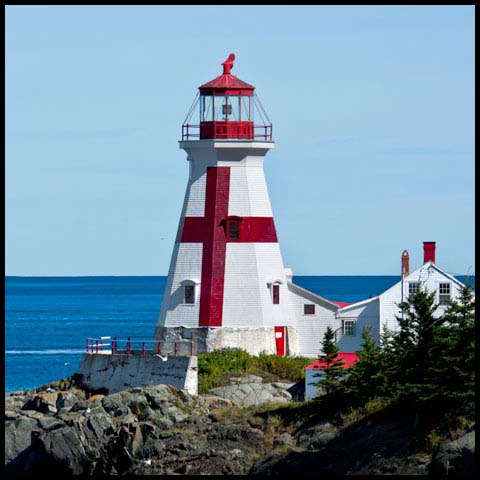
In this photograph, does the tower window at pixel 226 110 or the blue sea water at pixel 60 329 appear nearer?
the tower window at pixel 226 110

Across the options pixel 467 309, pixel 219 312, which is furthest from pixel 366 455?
pixel 219 312

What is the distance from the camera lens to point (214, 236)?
A: 4450 cm

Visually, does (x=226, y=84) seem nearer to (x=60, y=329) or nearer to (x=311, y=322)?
(x=311, y=322)

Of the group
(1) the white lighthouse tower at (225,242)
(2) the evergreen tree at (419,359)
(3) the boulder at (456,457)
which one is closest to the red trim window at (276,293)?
(1) the white lighthouse tower at (225,242)

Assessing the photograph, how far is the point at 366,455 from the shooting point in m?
33.8

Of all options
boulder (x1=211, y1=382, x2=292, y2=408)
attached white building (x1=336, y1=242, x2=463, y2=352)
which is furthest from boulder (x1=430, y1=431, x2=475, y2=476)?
attached white building (x1=336, y1=242, x2=463, y2=352)

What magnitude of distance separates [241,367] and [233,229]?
367cm

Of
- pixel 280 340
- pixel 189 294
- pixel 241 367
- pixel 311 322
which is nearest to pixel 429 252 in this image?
pixel 311 322

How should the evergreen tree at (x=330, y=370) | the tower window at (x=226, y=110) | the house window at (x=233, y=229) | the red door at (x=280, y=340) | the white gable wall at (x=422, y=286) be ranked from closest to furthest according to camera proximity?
the evergreen tree at (x=330, y=370)
the white gable wall at (x=422, y=286)
the house window at (x=233, y=229)
the tower window at (x=226, y=110)
the red door at (x=280, y=340)

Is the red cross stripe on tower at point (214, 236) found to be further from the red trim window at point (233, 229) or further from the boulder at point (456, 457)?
the boulder at point (456, 457)

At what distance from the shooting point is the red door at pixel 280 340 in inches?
1778

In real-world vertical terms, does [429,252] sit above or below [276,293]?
above

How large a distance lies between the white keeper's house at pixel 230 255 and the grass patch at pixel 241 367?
0.56 metres

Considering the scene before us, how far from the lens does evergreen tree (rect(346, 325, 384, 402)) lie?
3772 centimetres
